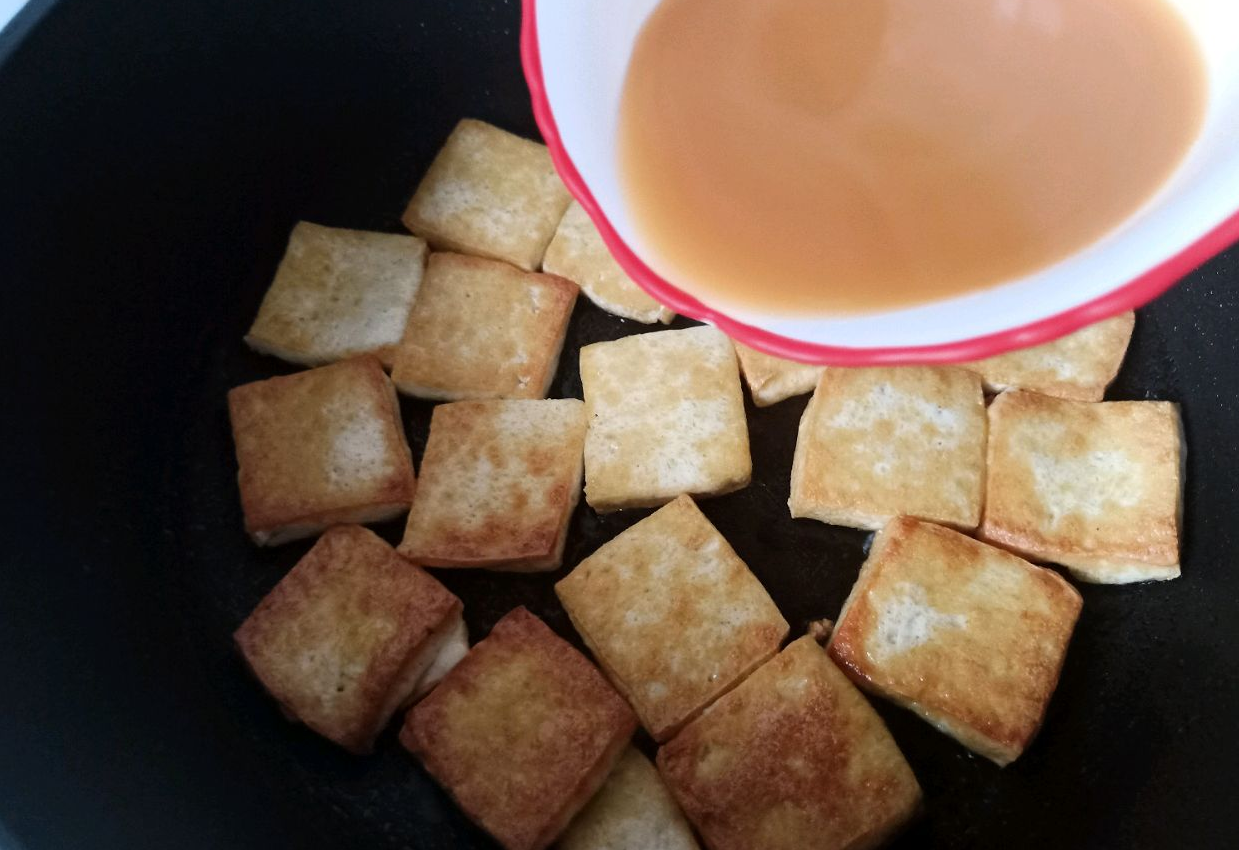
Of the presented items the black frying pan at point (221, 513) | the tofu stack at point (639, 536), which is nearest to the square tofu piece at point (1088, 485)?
the tofu stack at point (639, 536)

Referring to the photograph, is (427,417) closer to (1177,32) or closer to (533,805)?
(533,805)

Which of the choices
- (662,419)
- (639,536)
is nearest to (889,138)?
(662,419)

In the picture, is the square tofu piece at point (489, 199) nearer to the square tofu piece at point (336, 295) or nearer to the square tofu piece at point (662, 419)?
the square tofu piece at point (336, 295)

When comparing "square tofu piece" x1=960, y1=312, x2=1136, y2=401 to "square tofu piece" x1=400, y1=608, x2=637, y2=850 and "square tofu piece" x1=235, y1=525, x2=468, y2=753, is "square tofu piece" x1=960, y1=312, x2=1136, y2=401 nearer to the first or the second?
"square tofu piece" x1=400, y1=608, x2=637, y2=850

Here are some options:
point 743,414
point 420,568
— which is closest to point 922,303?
point 743,414

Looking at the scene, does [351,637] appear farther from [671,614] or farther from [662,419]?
[662,419]

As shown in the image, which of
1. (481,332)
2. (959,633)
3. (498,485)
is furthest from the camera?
(481,332)
